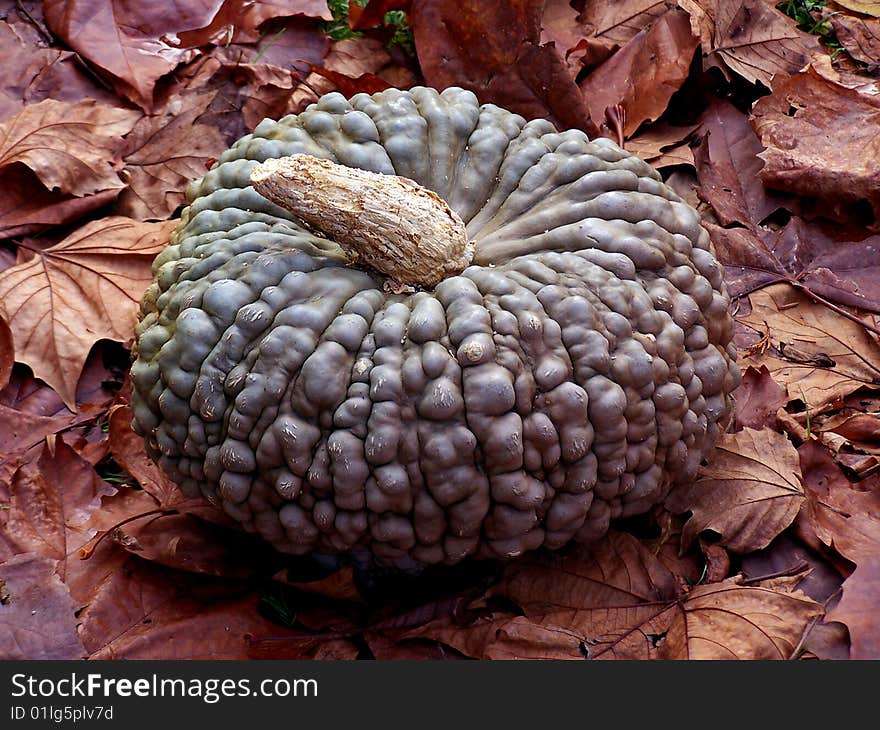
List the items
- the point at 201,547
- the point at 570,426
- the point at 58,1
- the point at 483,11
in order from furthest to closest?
the point at 58,1 → the point at 483,11 → the point at 201,547 → the point at 570,426

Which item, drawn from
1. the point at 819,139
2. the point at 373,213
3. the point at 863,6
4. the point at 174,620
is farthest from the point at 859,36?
the point at 174,620

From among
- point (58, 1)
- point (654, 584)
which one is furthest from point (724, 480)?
point (58, 1)

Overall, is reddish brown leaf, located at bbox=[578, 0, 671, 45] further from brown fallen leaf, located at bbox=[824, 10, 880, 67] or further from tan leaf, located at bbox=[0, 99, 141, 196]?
tan leaf, located at bbox=[0, 99, 141, 196]

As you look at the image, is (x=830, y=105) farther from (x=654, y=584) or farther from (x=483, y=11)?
(x=654, y=584)

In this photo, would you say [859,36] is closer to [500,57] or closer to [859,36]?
[859,36]

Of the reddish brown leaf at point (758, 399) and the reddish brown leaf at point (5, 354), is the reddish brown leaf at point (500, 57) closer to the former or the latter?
the reddish brown leaf at point (758, 399)

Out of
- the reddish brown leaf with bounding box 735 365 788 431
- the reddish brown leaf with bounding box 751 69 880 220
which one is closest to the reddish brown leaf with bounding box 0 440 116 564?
the reddish brown leaf with bounding box 735 365 788 431
